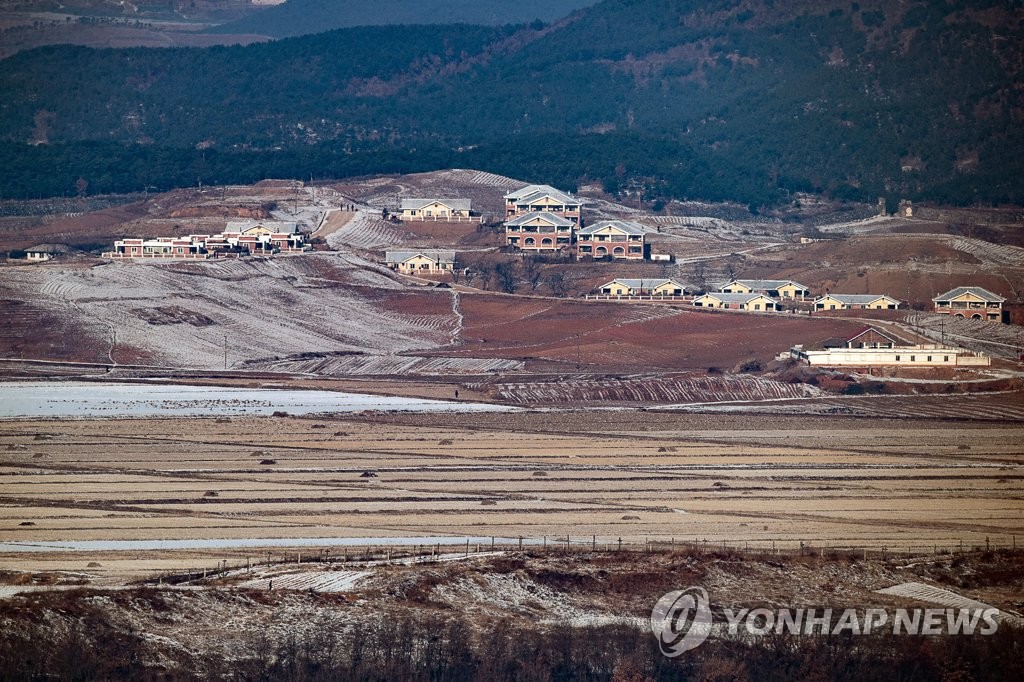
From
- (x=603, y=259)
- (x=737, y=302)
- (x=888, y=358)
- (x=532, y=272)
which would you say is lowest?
(x=888, y=358)

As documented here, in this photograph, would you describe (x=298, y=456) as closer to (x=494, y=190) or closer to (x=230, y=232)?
(x=230, y=232)

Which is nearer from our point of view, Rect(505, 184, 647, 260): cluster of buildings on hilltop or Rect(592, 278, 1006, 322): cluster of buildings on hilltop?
Rect(592, 278, 1006, 322): cluster of buildings on hilltop

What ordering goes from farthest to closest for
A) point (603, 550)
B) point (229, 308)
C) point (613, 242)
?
point (613, 242)
point (229, 308)
point (603, 550)

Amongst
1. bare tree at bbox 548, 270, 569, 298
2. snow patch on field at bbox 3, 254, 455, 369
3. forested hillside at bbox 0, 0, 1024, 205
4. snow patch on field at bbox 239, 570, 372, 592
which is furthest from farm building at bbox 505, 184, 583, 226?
snow patch on field at bbox 239, 570, 372, 592

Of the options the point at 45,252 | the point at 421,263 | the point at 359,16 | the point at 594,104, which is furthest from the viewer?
the point at 359,16

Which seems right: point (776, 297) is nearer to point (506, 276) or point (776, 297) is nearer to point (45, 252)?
point (506, 276)

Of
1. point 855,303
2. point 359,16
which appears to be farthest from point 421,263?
point 359,16

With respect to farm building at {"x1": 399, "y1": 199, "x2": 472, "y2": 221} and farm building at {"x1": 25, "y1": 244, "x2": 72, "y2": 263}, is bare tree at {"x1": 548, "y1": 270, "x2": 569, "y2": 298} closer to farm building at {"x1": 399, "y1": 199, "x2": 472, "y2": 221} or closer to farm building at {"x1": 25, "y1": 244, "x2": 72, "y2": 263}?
farm building at {"x1": 399, "y1": 199, "x2": 472, "y2": 221}
